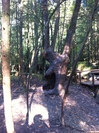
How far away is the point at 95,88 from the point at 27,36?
21.9ft

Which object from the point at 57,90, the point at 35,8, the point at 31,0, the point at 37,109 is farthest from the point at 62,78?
the point at 31,0

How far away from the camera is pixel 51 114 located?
5.97 metres

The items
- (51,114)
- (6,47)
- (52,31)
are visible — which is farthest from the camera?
(52,31)

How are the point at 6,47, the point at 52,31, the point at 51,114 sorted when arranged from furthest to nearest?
the point at 52,31, the point at 51,114, the point at 6,47

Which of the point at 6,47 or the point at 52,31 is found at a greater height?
the point at 6,47

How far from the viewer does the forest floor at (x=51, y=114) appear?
5.19m

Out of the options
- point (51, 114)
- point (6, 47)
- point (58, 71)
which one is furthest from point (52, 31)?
point (6, 47)

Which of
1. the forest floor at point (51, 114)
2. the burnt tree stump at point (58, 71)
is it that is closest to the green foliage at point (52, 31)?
the burnt tree stump at point (58, 71)

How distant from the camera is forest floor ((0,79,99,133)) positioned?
5.19 m

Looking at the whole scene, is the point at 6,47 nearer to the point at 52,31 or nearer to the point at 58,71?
the point at 58,71

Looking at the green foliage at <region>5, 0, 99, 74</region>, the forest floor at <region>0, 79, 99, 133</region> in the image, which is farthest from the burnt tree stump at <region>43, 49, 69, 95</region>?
the green foliage at <region>5, 0, 99, 74</region>

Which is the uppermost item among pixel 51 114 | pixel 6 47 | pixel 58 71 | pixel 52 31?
pixel 6 47

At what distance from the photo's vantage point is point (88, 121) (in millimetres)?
5930

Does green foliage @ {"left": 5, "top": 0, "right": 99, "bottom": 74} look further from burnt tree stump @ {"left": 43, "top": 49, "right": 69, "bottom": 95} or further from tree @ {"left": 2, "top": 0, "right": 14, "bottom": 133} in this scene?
tree @ {"left": 2, "top": 0, "right": 14, "bottom": 133}
